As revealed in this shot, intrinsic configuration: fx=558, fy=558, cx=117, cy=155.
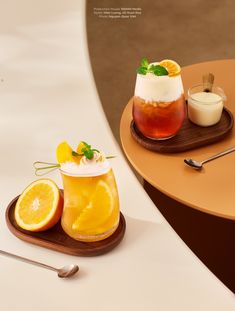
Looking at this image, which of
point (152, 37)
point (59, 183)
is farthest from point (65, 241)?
point (152, 37)

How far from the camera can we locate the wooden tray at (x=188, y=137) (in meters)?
1.46

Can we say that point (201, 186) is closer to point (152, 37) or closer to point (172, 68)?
point (172, 68)

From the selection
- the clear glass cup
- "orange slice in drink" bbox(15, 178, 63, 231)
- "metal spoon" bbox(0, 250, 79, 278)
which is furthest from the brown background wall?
"metal spoon" bbox(0, 250, 79, 278)

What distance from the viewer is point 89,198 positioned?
2.60 ft

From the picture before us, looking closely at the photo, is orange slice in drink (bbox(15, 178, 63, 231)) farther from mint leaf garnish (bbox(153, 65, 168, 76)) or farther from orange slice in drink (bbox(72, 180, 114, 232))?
mint leaf garnish (bbox(153, 65, 168, 76))

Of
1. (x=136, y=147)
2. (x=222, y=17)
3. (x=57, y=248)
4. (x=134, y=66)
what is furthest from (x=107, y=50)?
(x=57, y=248)

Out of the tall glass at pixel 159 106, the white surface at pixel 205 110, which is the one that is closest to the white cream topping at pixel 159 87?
the tall glass at pixel 159 106

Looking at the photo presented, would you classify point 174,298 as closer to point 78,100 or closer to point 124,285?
point 124,285

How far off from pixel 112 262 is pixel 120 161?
0.97 ft

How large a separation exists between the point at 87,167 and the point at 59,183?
0.18m

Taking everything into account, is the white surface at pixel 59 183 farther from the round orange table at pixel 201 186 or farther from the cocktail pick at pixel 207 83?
the cocktail pick at pixel 207 83

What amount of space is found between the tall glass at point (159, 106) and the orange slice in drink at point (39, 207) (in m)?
0.63

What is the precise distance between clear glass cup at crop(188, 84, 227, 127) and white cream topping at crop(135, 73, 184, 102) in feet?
0.37

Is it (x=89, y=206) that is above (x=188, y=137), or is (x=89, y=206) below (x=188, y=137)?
above
